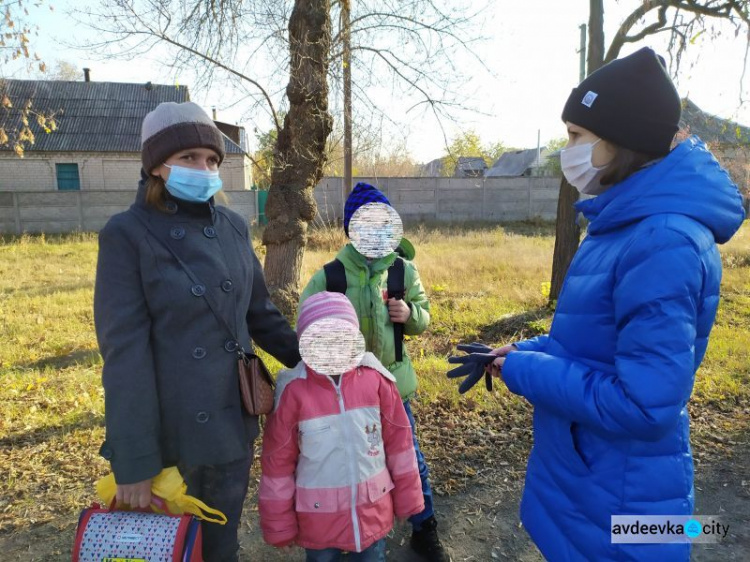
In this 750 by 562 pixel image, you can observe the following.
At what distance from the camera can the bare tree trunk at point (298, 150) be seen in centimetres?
523

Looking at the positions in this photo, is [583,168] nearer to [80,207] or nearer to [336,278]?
[336,278]

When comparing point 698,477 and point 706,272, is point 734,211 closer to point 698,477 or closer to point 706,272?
point 706,272

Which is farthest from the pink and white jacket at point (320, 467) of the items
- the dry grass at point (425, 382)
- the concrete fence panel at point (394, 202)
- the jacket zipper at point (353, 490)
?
the concrete fence panel at point (394, 202)

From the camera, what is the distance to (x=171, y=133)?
5.56ft

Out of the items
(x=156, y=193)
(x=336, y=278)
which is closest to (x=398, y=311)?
(x=336, y=278)

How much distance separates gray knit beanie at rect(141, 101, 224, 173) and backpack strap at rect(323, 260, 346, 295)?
770 millimetres

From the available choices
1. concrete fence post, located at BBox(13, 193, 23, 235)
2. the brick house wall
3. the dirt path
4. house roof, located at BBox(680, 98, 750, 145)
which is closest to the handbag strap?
the dirt path

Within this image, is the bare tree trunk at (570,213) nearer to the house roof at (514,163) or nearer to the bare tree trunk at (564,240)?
the bare tree trunk at (564,240)

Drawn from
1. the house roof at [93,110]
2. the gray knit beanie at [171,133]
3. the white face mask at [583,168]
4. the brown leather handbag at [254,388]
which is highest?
the house roof at [93,110]

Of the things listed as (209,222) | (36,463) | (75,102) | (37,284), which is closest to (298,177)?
(36,463)

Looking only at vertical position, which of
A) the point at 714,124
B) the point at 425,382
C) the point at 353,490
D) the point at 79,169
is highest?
the point at 79,169

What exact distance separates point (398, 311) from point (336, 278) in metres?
0.31

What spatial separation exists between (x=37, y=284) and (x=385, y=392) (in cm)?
883

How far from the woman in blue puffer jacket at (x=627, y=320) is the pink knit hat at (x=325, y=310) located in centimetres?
54
